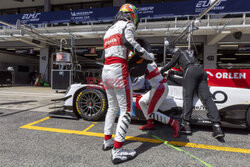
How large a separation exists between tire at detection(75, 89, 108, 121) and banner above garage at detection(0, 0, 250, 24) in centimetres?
813

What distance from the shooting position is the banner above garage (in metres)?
8.30

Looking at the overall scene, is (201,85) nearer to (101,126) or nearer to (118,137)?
(118,137)

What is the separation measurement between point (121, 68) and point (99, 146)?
3.52 feet

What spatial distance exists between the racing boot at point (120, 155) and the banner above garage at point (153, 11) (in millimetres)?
9245

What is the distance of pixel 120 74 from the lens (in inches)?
69.4

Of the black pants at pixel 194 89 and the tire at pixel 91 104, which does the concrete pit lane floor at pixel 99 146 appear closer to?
the tire at pixel 91 104

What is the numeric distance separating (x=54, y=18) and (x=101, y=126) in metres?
11.1

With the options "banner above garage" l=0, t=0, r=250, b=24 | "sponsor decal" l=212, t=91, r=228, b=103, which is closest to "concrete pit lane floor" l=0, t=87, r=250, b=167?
"sponsor decal" l=212, t=91, r=228, b=103

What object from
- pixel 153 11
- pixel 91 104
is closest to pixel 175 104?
pixel 91 104

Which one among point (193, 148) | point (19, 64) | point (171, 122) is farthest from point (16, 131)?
point (19, 64)

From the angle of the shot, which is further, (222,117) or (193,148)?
(222,117)

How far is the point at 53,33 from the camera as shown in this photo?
12.2 metres

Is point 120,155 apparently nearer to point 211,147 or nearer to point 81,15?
point 211,147

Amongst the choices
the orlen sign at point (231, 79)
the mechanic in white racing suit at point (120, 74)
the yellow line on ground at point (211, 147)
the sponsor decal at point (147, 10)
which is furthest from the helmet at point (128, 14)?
the sponsor decal at point (147, 10)
